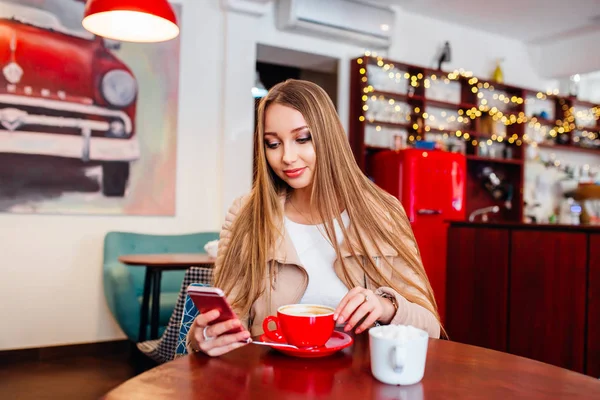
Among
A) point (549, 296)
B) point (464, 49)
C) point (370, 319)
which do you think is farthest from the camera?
point (464, 49)

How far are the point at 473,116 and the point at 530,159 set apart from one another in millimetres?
1090

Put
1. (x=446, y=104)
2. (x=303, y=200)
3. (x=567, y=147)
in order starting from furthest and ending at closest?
(x=567, y=147)
(x=446, y=104)
(x=303, y=200)

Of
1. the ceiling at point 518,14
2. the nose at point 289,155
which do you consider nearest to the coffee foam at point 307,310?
the nose at point 289,155

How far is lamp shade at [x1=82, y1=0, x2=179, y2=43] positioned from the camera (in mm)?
2543

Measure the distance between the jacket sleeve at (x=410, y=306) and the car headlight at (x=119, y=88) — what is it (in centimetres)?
330

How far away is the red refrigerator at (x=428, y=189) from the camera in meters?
4.70

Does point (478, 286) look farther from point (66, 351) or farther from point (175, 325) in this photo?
point (66, 351)

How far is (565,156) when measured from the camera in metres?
6.92

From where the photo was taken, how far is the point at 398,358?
768mm

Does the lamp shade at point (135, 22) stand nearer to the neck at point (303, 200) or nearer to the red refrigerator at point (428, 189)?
the neck at point (303, 200)

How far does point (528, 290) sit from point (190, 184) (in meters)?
2.69

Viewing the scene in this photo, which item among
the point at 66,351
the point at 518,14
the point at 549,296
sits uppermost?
the point at 518,14

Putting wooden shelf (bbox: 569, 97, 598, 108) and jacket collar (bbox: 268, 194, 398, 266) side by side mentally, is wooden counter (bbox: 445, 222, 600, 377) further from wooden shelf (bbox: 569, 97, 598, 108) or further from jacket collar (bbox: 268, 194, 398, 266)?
wooden shelf (bbox: 569, 97, 598, 108)

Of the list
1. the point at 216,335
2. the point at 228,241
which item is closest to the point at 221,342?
the point at 216,335
